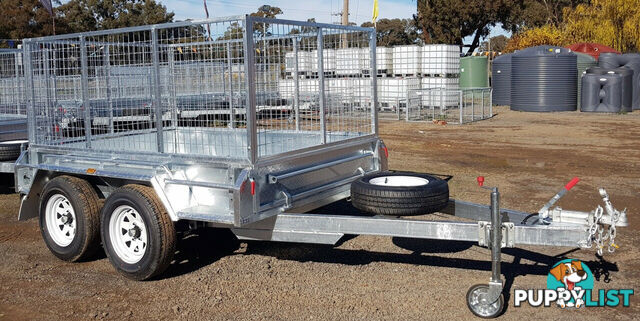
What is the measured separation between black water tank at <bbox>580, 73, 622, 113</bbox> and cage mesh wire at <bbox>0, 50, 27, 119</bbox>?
19.4 m

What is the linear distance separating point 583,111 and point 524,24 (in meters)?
36.2

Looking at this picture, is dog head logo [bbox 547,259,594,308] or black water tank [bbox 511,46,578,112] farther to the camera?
black water tank [bbox 511,46,578,112]

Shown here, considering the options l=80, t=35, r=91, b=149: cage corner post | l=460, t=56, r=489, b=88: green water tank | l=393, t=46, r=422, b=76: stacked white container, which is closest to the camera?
l=80, t=35, r=91, b=149: cage corner post

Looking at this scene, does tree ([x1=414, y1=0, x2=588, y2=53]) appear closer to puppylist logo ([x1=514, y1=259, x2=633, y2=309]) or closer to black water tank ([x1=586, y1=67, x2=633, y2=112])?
black water tank ([x1=586, y1=67, x2=633, y2=112])

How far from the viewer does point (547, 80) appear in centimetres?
2369

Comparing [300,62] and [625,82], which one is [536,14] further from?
[300,62]

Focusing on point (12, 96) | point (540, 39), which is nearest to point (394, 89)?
point (12, 96)

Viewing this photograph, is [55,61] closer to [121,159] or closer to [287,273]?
[121,159]

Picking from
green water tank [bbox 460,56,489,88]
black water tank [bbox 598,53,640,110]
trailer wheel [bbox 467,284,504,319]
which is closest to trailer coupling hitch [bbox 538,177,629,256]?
trailer wheel [bbox 467,284,504,319]

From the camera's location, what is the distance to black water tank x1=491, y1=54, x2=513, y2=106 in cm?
2698

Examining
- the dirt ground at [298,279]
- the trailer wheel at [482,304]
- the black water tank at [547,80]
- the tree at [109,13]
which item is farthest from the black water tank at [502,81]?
Answer: the tree at [109,13]

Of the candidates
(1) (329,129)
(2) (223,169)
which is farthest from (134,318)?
(1) (329,129)

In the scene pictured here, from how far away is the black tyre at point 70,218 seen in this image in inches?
238

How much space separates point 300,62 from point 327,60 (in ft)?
1.58
